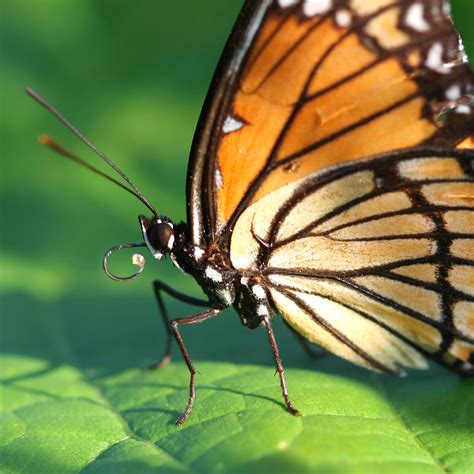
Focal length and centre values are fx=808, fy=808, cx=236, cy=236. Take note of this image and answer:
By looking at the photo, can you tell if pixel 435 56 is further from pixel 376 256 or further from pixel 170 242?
pixel 170 242

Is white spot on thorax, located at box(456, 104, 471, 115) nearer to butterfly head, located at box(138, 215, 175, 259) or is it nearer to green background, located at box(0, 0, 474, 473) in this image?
green background, located at box(0, 0, 474, 473)

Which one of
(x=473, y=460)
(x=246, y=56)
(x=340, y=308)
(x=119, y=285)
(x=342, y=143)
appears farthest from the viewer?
(x=119, y=285)

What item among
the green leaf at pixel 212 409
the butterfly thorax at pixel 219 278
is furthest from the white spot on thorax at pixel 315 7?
the green leaf at pixel 212 409

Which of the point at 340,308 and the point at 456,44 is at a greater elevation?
the point at 456,44

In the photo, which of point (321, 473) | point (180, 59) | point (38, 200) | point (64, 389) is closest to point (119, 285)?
point (38, 200)

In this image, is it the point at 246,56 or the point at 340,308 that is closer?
the point at 246,56

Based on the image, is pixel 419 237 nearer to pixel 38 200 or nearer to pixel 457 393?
pixel 457 393

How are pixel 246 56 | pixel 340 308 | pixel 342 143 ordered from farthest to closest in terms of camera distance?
pixel 340 308
pixel 342 143
pixel 246 56
